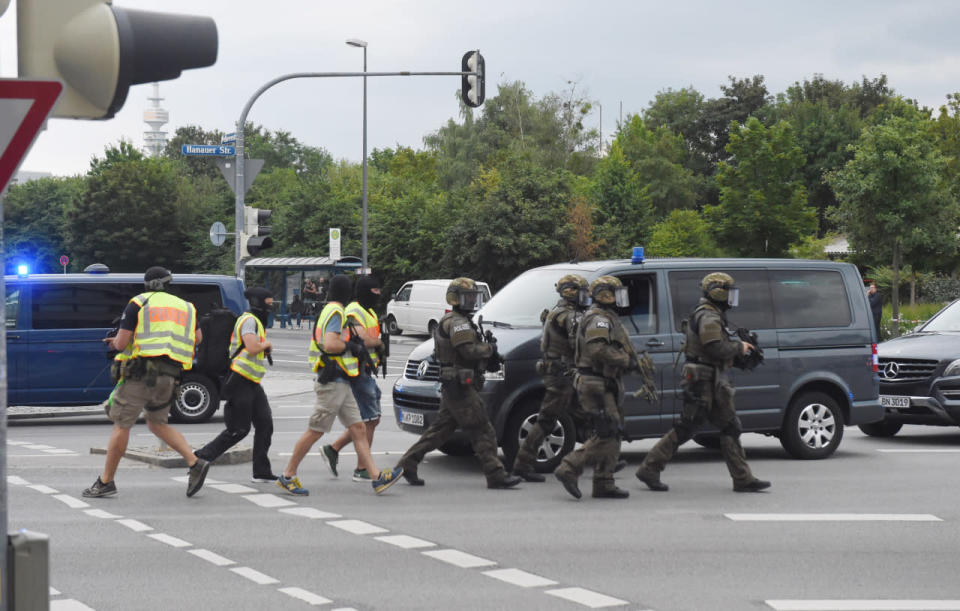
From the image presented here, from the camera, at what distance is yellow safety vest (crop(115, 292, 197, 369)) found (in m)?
9.59

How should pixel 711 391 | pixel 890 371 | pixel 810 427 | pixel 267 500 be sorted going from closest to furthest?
pixel 267 500 < pixel 711 391 < pixel 810 427 < pixel 890 371

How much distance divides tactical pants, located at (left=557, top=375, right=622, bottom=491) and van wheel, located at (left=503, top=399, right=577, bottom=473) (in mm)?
1198

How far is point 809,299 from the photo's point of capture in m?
12.1

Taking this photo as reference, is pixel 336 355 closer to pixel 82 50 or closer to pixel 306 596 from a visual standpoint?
pixel 306 596

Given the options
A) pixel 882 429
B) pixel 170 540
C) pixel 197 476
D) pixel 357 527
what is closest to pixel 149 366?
pixel 197 476

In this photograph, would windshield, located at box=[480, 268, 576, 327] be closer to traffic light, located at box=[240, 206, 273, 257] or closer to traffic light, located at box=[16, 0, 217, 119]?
traffic light, located at box=[16, 0, 217, 119]

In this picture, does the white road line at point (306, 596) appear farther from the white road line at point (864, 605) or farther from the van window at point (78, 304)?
the van window at point (78, 304)

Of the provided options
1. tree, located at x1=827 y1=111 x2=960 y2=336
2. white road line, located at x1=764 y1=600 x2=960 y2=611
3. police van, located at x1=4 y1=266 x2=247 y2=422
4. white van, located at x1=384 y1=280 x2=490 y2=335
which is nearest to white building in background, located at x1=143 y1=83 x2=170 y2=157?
white van, located at x1=384 y1=280 x2=490 y2=335

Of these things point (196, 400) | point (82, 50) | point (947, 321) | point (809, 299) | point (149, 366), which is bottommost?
point (196, 400)

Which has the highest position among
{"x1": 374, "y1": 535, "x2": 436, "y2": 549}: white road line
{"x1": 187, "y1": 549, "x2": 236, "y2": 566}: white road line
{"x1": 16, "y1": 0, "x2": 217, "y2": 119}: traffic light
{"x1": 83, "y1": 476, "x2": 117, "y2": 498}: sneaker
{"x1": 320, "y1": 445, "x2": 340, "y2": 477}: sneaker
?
{"x1": 16, "y1": 0, "x2": 217, "y2": 119}: traffic light

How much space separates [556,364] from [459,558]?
10.0ft

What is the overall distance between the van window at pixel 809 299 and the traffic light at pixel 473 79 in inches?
464

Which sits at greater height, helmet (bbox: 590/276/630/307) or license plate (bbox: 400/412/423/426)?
helmet (bbox: 590/276/630/307)

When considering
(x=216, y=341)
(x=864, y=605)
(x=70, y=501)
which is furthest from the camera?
(x=216, y=341)
